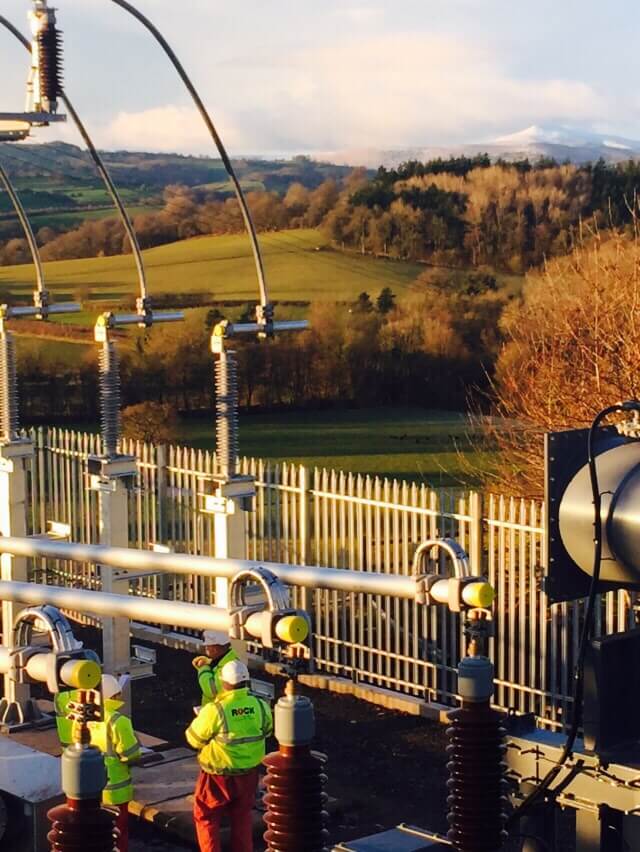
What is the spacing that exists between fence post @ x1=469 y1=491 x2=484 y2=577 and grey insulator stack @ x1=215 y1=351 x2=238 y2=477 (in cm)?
208

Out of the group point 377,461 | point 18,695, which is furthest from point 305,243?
point 18,695

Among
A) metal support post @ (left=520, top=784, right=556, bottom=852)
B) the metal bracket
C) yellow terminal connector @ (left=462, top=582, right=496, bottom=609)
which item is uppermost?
the metal bracket

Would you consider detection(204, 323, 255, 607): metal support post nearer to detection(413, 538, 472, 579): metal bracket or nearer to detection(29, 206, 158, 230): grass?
detection(413, 538, 472, 579): metal bracket

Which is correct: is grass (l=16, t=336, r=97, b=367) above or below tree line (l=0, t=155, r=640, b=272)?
below

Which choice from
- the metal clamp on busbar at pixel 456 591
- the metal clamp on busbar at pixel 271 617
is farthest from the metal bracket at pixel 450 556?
the metal clamp on busbar at pixel 271 617

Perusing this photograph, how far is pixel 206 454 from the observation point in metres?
14.6

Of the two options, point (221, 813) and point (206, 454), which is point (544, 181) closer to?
point (206, 454)

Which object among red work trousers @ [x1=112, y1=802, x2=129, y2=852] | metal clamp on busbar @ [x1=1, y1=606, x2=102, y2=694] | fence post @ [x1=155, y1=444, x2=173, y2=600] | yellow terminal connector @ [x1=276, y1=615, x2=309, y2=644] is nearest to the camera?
metal clamp on busbar @ [x1=1, y1=606, x2=102, y2=694]

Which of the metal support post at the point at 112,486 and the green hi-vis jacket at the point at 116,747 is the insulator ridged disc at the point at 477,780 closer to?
the green hi-vis jacket at the point at 116,747

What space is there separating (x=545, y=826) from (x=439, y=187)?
39072mm

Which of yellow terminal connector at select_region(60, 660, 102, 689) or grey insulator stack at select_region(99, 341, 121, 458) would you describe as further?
grey insulator stack at select_region(99, 341, 121, 458)

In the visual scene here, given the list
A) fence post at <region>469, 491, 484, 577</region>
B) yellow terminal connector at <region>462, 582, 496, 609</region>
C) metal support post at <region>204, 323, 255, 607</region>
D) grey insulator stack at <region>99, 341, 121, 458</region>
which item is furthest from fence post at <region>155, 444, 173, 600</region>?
yellow terminal connector at <region>462, 582, 496, 609</region>

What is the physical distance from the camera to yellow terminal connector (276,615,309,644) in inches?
195

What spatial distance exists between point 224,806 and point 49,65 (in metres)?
4.75
